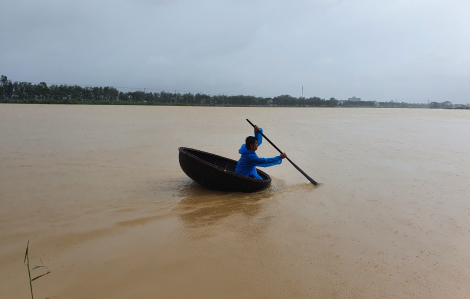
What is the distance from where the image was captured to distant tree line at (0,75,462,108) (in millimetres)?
34594

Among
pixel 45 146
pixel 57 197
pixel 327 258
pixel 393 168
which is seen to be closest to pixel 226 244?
pixel 327 258

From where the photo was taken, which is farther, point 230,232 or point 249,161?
point 249,161

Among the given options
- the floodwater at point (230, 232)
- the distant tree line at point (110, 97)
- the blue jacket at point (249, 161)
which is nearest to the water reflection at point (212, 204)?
the floodwater at point (230, 232)

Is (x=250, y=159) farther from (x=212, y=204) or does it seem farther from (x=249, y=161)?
(x=212, y=204)

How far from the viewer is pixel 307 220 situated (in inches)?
150

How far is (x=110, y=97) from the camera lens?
43656 mm

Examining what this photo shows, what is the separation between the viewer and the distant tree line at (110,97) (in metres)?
34.6

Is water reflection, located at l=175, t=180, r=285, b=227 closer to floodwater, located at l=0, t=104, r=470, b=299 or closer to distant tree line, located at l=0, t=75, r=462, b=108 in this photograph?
floodwater, located at l=0, t=104, r=470, b=299

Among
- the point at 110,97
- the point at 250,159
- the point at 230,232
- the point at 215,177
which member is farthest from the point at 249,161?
the point at 110,97

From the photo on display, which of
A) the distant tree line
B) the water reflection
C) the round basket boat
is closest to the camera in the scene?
the water reflection

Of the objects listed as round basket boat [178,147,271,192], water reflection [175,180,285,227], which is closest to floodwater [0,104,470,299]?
water reflection [175,180,285,227]

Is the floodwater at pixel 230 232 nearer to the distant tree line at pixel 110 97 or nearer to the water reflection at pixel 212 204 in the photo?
the water reflection at pixel 212 204

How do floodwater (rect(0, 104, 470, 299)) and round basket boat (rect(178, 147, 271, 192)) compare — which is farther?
round basket boat (rect(178, 147, 271, 192))

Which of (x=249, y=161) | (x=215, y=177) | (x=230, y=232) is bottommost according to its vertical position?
(x=230, y=232)
